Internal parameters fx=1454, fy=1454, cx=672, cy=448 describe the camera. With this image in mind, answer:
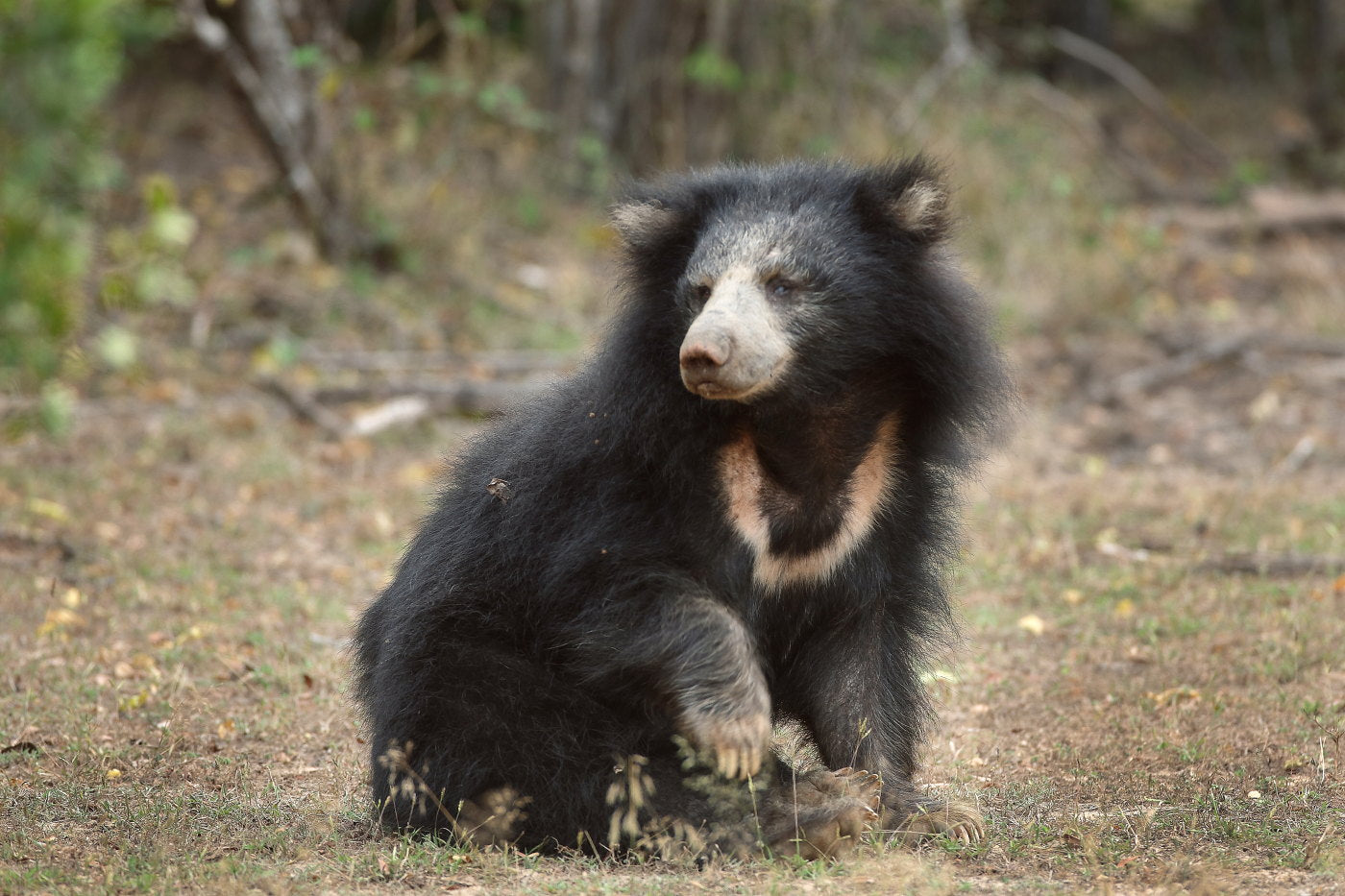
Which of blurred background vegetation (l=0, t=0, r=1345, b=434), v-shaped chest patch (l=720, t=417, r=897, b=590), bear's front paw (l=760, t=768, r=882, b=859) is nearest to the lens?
bear's front paw (l=760, t=768, r=882, b=859)

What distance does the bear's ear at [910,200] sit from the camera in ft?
12.1

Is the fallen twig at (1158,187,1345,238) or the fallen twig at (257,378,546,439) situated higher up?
the fallen twig at (1158,187,1345,238)

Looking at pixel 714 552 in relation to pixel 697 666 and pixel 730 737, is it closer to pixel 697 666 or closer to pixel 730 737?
pixel 697 666

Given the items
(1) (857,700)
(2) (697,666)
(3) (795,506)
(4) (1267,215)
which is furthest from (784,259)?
(4) (1267,215)

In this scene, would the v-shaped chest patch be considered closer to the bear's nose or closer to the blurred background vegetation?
the bear's nose

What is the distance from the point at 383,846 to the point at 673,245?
1.66m

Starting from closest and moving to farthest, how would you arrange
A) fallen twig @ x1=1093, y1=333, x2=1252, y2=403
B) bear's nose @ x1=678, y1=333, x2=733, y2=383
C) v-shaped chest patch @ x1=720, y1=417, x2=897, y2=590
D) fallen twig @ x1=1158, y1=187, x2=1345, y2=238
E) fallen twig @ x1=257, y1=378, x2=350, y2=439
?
bear's nose @ x1=678, y1=333, x2=733, y2=383
v-shaped chest patch @ x1=720, y1=417, x2=897, y2=590
fallen twig @ x1=257, y1=378, x2=350, y2=439
fallen twig @ x1=1093, y1=333, x2=1252, y2=403
fallen twig @ x1=1158, y1=187, x2=1345, y2=238

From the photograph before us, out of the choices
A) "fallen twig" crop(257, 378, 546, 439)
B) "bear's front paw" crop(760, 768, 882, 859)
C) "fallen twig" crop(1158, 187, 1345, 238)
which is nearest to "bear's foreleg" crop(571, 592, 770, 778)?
"bear's front paw" crop(760, 768, 882, 859)

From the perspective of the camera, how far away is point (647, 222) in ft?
12.4

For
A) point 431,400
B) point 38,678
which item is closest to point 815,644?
point 38,678

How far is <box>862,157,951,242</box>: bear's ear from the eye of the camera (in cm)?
370

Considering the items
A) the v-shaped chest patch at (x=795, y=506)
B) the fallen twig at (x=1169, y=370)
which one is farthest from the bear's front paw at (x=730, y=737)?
the fallen twig at (x=1169, y=370)

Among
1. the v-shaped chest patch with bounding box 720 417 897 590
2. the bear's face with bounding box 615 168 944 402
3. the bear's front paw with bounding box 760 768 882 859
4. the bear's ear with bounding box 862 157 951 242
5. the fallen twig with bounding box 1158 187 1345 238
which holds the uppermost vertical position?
the fallen twig with bounding box 1158 187 1345 238

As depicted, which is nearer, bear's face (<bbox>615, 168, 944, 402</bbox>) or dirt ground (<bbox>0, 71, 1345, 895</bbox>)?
dirt ground (<bbox>0, 71, 1345, 895</bbox>)
